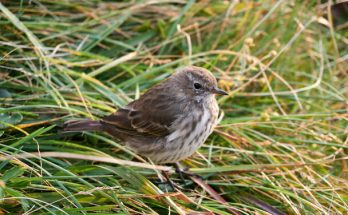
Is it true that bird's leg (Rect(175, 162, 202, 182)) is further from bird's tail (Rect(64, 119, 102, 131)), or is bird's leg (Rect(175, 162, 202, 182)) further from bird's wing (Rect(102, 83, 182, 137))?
bird's tail (Rect(64, 119, 102, 131))

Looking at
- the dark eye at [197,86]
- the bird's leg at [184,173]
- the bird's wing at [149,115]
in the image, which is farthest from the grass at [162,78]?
the dark eye at [197,86]

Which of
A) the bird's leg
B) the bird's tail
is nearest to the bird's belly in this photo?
the bird's leg

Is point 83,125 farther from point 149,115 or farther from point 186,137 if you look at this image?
point 186,137

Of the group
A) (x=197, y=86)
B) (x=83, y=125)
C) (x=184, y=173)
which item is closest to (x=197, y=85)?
(x=197, y=86)

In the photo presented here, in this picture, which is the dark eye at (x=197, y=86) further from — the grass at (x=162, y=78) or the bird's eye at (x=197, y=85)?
the grass at (x=162, y=78)

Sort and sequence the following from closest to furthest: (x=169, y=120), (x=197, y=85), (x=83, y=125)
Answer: (x=83, y=125)
(x=169, y=120)
(x=197, y=85)

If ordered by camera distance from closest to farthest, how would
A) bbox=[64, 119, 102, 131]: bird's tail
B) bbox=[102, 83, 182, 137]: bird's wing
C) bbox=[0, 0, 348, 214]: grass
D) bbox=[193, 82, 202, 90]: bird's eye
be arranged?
bbox=[0, 0, 348, 214]: grass
bbox=[64, 119, 102, 131]: bird's tail
bbox=[102, 83, 182, 137]: bird's wing
bbox=[193, 82, 202, 90]: bird's eye

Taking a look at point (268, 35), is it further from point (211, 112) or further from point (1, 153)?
point (1, 153)
